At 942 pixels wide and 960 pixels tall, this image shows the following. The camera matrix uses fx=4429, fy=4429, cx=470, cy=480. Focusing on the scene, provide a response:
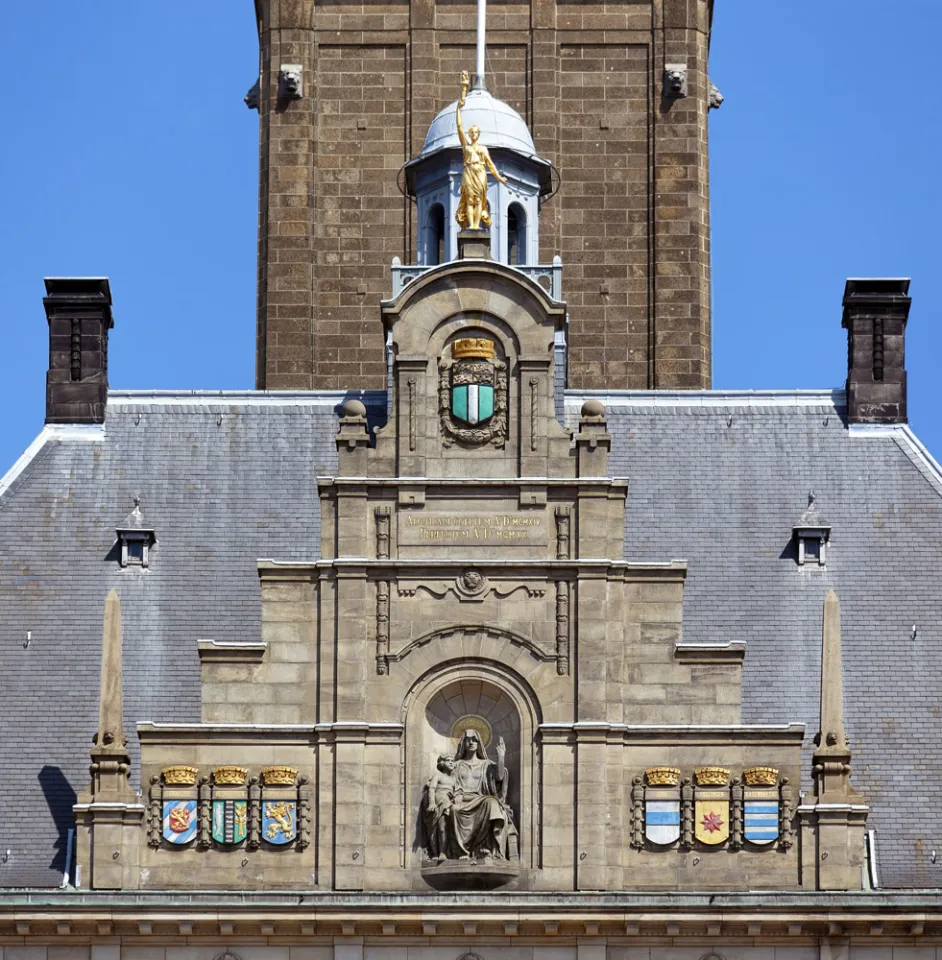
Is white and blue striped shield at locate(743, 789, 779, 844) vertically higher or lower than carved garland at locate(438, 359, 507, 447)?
lower

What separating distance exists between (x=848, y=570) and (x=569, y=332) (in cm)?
1161

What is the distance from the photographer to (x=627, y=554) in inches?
3349

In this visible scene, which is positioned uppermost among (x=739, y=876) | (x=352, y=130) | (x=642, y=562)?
(x=352, y=130)

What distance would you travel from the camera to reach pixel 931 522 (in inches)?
3388

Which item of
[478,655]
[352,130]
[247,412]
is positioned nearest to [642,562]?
[478,655]

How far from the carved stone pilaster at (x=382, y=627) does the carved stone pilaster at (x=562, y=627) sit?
3086 millimetres

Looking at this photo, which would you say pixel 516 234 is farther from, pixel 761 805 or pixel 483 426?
pixel 761 805

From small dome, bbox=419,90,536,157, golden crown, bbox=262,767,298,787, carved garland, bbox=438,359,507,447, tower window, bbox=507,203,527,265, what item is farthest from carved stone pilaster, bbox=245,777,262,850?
small dome, bbox=419,90,536,157

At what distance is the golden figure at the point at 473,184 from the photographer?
83.6 meters

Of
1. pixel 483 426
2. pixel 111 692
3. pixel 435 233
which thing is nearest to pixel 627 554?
pixel 483 426

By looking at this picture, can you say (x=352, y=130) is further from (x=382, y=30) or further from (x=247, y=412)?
(x=247, y=412)

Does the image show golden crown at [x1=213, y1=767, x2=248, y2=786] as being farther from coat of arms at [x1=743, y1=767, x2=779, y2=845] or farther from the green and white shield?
coat of arms at [x1=743, y1=767, x2=779, y2=845]

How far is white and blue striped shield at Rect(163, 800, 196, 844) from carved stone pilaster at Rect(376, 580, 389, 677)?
13.7 ft

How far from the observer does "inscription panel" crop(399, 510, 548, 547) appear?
80500mm
